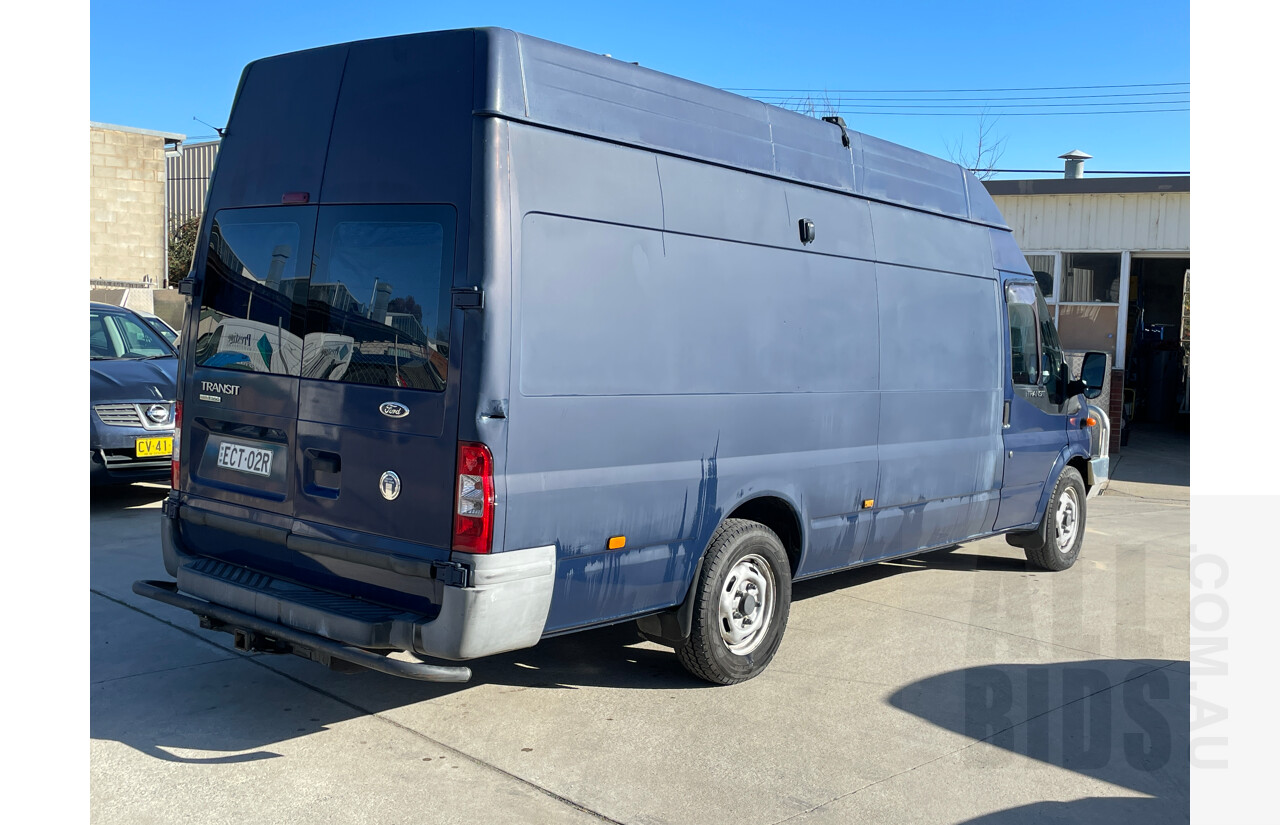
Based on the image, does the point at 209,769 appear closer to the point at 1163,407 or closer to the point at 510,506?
the point at 510,506

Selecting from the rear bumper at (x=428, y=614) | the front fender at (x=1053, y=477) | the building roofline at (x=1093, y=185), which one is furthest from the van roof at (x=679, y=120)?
the building roofline at (x=1093, y=185)

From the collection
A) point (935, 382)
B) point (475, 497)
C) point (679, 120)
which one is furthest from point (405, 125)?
point (935, 382)

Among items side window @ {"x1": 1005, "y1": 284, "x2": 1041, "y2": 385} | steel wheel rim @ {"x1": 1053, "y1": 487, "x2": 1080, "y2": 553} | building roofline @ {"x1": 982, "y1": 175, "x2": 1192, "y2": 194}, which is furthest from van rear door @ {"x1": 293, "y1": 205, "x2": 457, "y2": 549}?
building roofline @ {"x1": 982, "y1": 175, "x2": 1192, "y2": 194}

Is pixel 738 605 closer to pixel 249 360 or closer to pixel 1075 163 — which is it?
pixel 249 360

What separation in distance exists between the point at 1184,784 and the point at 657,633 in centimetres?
240

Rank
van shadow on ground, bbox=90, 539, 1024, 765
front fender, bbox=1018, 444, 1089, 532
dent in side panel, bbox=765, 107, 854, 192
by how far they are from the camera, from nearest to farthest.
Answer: van shadow on ground, bbox=90, 539, 1024, 765
dent in side panel, bbox=765, 107, 854, 192
front fender, bbox=1018, 444, 1089, 532

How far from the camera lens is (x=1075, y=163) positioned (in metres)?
21.0

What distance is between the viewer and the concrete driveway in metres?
4.20

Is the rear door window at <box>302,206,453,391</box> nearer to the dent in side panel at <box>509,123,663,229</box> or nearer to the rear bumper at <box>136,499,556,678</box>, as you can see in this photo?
the dent in side panel at <box>509,123,663,229</box>

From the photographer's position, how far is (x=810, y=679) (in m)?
5.77

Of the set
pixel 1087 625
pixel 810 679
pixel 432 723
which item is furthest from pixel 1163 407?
pixel 432 723

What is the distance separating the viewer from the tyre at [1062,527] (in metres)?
8.45

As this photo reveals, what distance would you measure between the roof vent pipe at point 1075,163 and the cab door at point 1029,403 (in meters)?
14.0

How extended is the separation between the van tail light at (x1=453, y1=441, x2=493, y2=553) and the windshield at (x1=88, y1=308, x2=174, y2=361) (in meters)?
7.15
